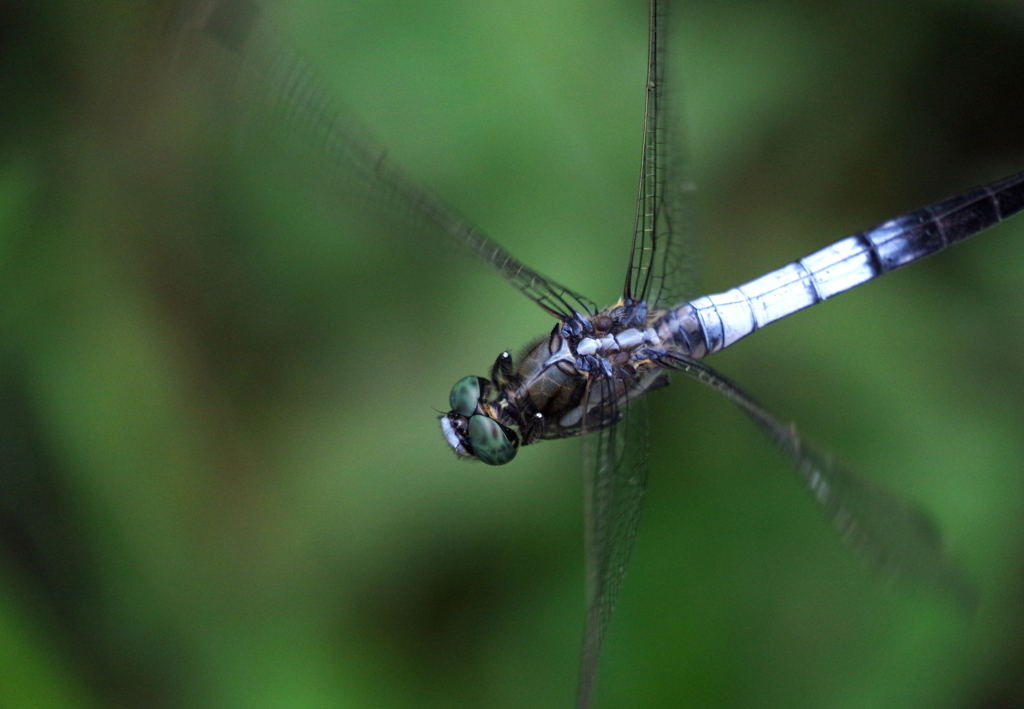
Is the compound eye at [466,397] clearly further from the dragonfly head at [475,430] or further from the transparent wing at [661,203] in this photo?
the transparent wing at [661,203]

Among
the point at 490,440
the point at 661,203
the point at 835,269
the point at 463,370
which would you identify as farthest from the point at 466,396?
the point at 835,269

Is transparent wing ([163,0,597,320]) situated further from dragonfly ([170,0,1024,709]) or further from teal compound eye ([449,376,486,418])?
teal compound eye ([449,376,486,418])

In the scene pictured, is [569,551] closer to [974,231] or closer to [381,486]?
[381,486]

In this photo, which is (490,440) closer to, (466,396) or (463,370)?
(466,396)

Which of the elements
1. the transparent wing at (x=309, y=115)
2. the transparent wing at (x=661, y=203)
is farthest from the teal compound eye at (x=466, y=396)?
the transparent wing at (x=661, y=203)

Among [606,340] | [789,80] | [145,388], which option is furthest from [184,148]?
[789,80]
